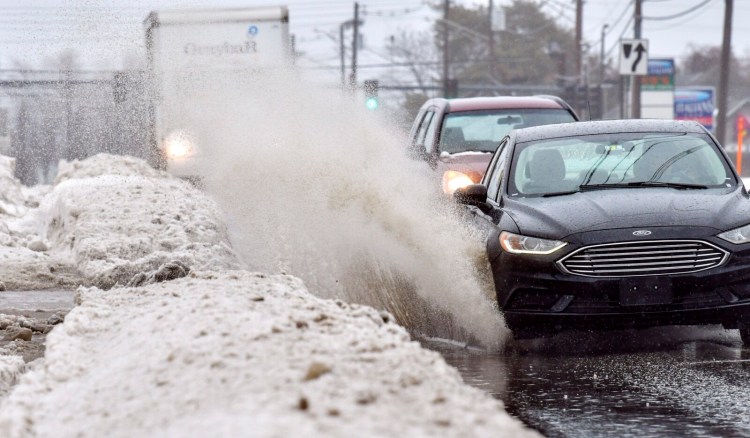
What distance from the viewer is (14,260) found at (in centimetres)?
1401

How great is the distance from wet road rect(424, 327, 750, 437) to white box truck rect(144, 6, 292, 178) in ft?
35.7

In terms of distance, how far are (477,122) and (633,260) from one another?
7013 millimetres

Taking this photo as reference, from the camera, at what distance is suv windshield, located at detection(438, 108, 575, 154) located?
14.9 meters

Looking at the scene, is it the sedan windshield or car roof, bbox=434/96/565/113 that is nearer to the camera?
the sedan windshield

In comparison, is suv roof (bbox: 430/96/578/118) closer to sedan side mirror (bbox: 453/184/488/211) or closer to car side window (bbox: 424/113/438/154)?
car side window (bbox: 424/113/438/154)

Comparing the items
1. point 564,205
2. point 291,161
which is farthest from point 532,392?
point 291,161

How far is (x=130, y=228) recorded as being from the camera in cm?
1456

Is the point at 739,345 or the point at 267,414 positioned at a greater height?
the point at 267,414

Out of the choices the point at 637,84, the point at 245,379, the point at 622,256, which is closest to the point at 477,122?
the point at 622,256

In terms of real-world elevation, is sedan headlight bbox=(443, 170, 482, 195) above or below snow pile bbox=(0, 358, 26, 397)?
above

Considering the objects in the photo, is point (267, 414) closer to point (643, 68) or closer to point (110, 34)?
point (110, 34)

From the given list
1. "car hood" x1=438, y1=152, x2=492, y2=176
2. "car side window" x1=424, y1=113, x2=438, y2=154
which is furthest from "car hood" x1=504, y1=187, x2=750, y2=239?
"car side window" x1=424, y1=113, x2=438, y2=154

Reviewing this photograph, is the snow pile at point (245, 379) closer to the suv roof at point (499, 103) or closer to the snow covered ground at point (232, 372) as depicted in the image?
the snow covered ground at point (232, 372)

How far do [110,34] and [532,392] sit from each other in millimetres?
14425
